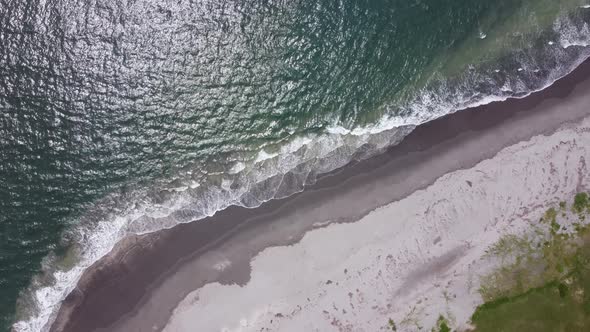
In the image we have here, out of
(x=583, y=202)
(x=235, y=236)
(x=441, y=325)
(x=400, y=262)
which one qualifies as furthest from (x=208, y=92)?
(x=583, y=202)

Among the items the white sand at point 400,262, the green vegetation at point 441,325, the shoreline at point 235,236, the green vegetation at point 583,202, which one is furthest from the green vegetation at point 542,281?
the shoreline at point 235,236

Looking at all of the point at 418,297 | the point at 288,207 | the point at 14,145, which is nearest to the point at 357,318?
the point at 418,297

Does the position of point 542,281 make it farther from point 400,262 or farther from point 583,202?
point 400,262

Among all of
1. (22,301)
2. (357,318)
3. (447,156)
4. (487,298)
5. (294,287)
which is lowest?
(487,298)

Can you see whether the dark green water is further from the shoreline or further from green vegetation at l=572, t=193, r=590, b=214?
green vegetation at l=572, t=193, r=590, b=214

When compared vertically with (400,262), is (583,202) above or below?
below

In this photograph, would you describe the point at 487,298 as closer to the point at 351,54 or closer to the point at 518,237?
the point at 518,237

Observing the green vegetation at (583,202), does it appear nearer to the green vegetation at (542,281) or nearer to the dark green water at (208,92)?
the green vegetation at (542,281)
